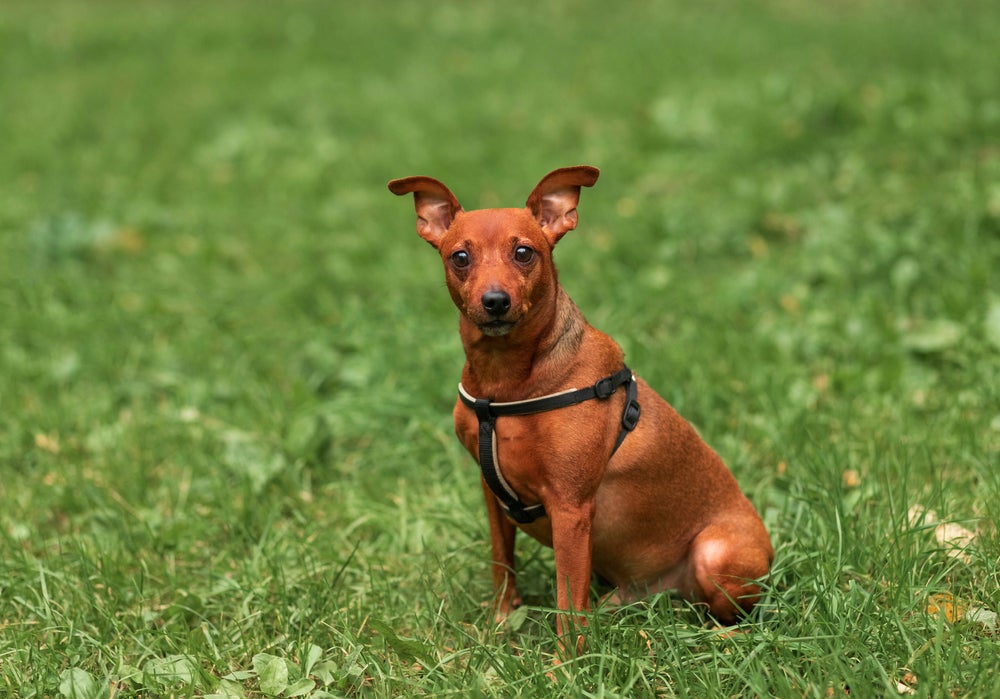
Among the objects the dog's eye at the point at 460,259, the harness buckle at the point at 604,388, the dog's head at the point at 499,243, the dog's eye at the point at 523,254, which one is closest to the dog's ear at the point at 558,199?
the dog's head at the point at 499,243

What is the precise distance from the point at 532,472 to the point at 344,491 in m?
1.49

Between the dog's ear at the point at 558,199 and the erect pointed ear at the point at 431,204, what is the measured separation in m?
0.24

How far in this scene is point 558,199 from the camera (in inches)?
117

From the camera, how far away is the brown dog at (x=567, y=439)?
9.19ft

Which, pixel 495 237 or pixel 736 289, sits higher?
pixel 495 237

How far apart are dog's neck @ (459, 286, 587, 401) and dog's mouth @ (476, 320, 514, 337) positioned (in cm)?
12

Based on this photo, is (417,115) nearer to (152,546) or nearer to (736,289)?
(736,289)

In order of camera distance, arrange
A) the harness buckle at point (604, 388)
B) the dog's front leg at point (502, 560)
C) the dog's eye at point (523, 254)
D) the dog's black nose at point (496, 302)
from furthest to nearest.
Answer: the dog's front leg at point (502, 560) < the harness buckle at point (604, 388) < the dog's eye at point (523, 254) < the dog's black nose at point (496, 302)

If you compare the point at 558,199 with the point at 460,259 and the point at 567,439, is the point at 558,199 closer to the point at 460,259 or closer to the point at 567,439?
the point at 460,259

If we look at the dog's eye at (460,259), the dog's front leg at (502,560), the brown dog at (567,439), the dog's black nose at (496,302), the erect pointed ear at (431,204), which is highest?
the erect pointed ear at (431,204)

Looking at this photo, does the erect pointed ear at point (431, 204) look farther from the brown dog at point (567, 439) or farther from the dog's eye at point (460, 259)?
the dog's eye at point (460, 259)

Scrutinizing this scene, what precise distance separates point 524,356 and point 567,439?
0.28 meters

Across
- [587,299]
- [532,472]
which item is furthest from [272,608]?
[587,299]

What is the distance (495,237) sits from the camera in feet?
9.07
